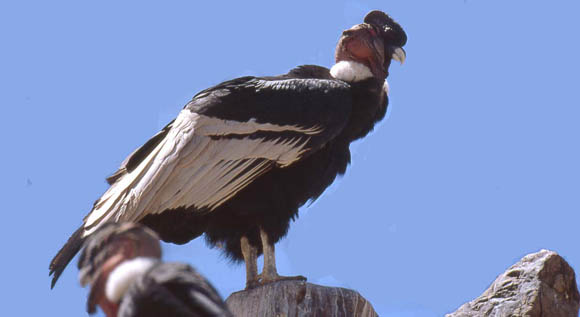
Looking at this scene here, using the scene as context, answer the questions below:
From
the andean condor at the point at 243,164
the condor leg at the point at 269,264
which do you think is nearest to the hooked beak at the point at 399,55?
the andean condor at the point at 243,164

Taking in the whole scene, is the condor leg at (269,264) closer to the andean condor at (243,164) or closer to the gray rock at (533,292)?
the andean condor at (243,164)

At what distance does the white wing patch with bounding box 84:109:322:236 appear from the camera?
825 cm

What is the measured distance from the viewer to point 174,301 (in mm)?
3994

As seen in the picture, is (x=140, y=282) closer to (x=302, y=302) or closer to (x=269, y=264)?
(x=302, y=302)

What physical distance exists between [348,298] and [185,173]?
158 cm

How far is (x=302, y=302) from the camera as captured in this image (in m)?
7.62

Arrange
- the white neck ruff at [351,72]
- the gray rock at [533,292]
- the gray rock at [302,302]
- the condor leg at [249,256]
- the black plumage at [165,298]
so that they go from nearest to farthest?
the black plumage at [165,298], the gray rock at [302,302], the condor leg at [249,256], the gray rock at [533,292], the white neck ruff at [351,72]

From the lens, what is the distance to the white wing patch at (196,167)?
325 inches

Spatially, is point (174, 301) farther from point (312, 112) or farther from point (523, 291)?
point (523, 291)

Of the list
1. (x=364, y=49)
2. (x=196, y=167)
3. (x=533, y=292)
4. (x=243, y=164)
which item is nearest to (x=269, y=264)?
(x=243, y=164)

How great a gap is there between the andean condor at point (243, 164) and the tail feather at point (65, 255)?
1 cm

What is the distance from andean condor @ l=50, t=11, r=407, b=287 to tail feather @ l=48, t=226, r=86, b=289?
1 cm

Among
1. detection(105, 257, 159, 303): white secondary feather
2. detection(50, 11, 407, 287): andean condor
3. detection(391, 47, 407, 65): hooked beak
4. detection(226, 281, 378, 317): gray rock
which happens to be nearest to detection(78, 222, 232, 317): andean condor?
detection(105, 257, 159, 303): white secondary feather

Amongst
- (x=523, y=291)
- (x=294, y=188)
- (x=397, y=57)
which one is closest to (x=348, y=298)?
(x=294, y=188)
